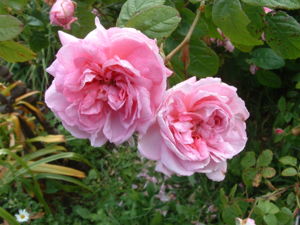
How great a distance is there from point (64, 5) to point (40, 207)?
1.38 meters

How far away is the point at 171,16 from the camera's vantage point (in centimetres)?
52

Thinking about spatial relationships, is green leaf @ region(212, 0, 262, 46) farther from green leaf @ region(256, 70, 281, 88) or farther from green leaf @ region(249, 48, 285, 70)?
green leaf @ region(256, 70, 281, 88)

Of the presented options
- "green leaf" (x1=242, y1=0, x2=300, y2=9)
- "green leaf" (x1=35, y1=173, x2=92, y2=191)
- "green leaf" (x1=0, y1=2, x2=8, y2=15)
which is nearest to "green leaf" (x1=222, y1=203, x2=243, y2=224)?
"green leaf" (x1=242, y1=0, x2=300, y2=9)

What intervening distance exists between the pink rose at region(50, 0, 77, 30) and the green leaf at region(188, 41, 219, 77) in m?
0.20

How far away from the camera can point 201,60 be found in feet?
2.23

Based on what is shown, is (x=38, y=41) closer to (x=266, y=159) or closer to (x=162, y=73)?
(x=162, y=73)

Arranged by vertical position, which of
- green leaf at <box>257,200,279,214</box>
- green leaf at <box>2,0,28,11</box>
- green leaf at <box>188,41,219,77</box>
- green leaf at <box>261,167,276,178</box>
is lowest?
green leaf at <box>261,167,276,178</box>

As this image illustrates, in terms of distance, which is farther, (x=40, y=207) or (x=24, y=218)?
(x=40, y=207)

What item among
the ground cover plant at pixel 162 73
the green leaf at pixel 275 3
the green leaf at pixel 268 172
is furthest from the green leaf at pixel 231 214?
the green leaf at pixel 275 3

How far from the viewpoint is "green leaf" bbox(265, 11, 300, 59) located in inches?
24.1

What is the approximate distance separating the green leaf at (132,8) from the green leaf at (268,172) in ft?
2.07

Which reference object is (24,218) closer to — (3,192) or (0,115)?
(3,192)

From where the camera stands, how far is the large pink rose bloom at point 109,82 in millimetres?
425

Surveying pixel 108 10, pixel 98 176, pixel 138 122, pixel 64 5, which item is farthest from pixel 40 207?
pixel 138 122
